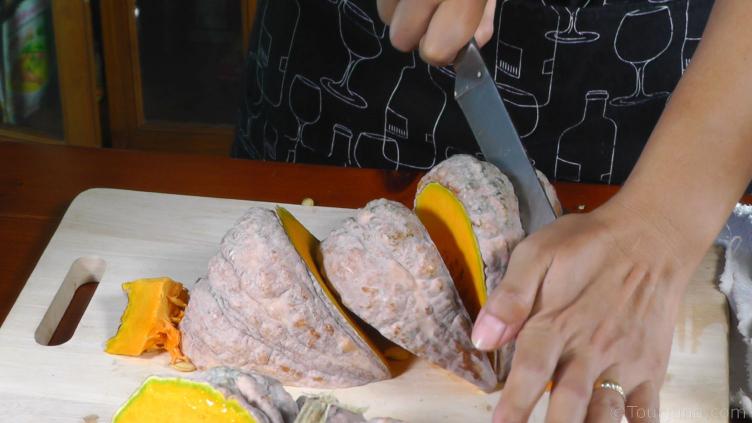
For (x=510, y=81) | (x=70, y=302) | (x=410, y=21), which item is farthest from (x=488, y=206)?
(x=70, y=302)

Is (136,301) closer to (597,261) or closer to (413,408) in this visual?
(413,408)

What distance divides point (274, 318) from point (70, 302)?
1.28 feet

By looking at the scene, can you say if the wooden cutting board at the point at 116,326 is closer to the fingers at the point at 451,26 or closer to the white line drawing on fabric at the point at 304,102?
the white line drawing on fabric at the point at 304,102

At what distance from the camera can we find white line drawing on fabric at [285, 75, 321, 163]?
1.62 m

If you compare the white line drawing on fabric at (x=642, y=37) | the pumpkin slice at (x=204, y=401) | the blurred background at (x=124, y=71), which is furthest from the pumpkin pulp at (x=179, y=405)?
the blurred background at (x=124, y=71)

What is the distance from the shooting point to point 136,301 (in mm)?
1243

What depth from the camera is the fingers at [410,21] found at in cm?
124

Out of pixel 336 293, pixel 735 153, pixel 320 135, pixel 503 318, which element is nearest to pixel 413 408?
pixel 336 293

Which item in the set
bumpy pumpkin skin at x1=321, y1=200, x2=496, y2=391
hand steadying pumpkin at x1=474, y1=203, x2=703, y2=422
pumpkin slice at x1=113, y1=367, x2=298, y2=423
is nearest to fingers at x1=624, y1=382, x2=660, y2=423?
hand steadying pumpkin at x1=474, y1=203, x2=703, y2=422

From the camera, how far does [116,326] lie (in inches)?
49.9

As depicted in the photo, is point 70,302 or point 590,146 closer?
point 70,302

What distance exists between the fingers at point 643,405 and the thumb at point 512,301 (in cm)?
14

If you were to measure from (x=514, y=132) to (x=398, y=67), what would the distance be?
1.18 feet

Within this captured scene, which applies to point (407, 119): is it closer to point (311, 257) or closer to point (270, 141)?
point (270, 141)
